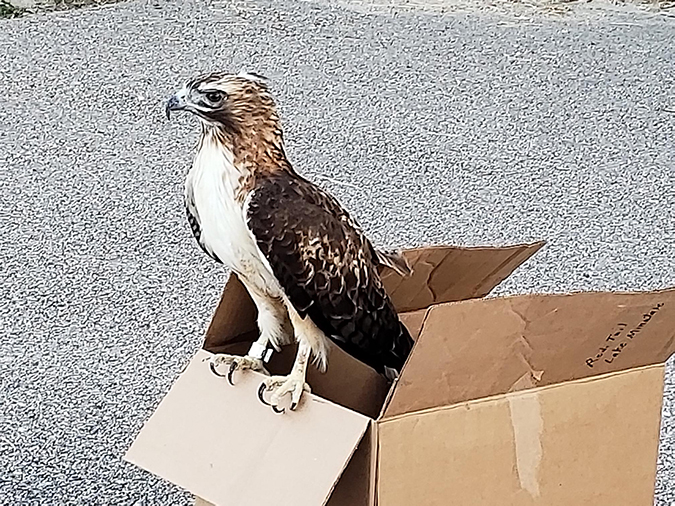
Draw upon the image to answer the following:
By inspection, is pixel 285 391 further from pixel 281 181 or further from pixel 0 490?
pixel 0 490

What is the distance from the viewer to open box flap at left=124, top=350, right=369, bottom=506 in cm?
91

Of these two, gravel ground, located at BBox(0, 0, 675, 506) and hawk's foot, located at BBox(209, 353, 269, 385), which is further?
gravel ground, located at BBox(0, 0, 675, 506)

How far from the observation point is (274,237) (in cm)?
105

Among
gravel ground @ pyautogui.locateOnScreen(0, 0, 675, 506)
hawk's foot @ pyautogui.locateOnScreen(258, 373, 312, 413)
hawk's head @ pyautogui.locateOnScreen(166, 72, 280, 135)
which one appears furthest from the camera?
gravel ground @ pyautogui.locateOnScreen(0, 0, 675, 506)

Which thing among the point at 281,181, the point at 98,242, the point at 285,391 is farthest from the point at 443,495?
the point at 98,242

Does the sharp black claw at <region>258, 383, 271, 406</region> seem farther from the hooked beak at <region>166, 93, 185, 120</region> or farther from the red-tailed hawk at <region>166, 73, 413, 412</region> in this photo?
the hooked beak at <region>166, 93, 185, 120</region>

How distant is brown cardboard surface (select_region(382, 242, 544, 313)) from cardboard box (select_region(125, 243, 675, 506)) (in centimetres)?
19

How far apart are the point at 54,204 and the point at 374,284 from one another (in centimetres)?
172

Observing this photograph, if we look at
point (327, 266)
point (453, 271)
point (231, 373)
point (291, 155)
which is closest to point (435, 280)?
point (453, 271)

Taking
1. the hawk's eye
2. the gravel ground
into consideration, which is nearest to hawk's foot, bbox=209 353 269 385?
the hawk's eye

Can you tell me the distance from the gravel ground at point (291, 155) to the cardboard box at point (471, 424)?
0.60 m

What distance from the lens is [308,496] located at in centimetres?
→ 91

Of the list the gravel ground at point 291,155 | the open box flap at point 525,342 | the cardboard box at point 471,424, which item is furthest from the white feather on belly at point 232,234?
the gravel ground at point 291,155

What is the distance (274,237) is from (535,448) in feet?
1.06
